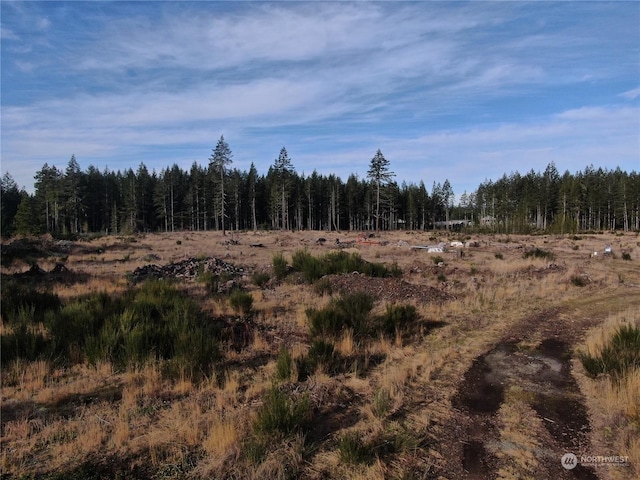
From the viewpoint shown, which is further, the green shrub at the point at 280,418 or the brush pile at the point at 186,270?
the brush pile at the point at 186,270

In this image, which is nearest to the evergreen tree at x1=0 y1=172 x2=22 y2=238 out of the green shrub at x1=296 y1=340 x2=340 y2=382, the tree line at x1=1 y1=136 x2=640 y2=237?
the tree line at x1=1 y1=136 x2=640 y2=237

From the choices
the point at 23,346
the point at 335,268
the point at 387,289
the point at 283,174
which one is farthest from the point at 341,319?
the point at 283,174

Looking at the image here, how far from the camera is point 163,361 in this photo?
6863 mm

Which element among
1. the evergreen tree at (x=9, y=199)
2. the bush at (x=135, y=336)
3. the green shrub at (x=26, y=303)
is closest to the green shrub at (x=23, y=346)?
the bush at (x=135, y=336)

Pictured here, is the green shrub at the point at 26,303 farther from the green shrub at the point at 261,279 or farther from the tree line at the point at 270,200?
the tree line at the point at 270,200

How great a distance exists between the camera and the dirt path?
13.6 feet

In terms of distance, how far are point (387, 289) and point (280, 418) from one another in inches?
353

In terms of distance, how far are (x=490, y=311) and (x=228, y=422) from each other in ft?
29.8

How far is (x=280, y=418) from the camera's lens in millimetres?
4539

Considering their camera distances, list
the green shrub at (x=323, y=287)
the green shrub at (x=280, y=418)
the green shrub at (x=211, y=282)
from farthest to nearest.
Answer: the green shrub at (x=211, y=282) < the green shrub at (x=323, y=287) < the green shrub at (x=280, y=418)

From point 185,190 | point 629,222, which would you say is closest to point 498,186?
point 629,222

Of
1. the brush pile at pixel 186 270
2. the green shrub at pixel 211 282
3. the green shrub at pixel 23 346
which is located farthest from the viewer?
the brush pile at pixel 186 270

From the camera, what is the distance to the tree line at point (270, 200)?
68062 mm

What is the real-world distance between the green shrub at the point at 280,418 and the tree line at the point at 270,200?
58169 mm
